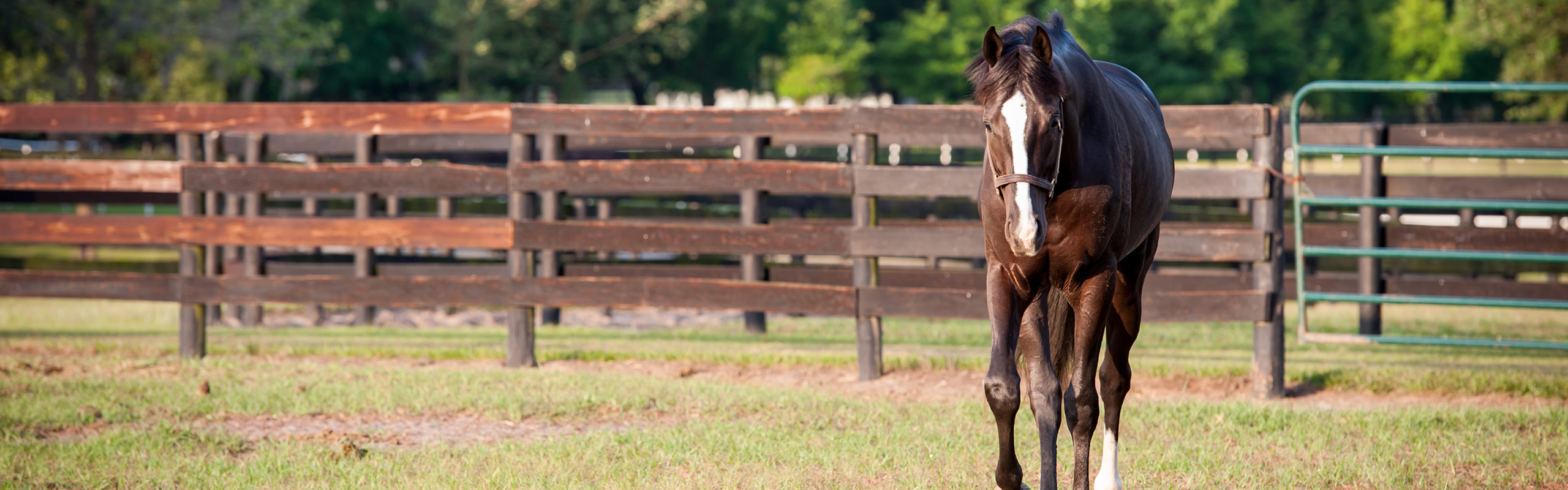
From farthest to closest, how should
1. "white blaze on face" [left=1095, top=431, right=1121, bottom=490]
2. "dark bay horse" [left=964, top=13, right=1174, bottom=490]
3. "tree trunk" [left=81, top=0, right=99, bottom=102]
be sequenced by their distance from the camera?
"tree trunk" [left=81, top=0, right=99, bottom=102]
"white blaze on face" [left=1095, top=431, right=1121, bottom=490]
"dark bay horse" [left=964, top=13, right=1174, bottom=490]

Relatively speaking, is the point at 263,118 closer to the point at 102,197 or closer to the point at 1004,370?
the point at 1004,370

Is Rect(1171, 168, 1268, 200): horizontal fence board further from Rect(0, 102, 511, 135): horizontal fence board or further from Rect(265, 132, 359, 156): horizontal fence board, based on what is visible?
Rect(265, 132, 359, 156): horizontal fence board

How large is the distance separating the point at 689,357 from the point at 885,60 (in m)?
44.2

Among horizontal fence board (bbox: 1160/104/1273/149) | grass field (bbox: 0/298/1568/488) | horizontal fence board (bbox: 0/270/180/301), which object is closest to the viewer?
grass field (bbox: 0/298/1568/488)

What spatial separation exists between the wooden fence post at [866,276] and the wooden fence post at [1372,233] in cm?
393

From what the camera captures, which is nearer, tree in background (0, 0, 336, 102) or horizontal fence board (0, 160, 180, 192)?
horizontal fence board (0, 160, 180, 192)

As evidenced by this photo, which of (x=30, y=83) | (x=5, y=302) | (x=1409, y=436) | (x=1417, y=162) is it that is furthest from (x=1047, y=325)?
(x=1417, y=162)

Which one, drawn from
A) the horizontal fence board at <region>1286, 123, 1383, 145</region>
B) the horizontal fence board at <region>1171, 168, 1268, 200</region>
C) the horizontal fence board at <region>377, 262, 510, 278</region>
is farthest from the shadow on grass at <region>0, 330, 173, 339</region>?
the horizontal fence board at <region>1286, 123, 1383, 145</region>

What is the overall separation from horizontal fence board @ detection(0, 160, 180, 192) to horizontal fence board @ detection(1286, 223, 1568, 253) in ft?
27.6

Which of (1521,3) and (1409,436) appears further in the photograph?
(1521,3)

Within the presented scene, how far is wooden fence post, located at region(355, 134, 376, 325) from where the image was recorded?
9.46 meters

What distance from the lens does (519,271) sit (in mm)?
7609

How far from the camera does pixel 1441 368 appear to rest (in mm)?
7125

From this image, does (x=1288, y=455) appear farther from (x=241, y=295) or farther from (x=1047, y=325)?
(x=241, y=295)
